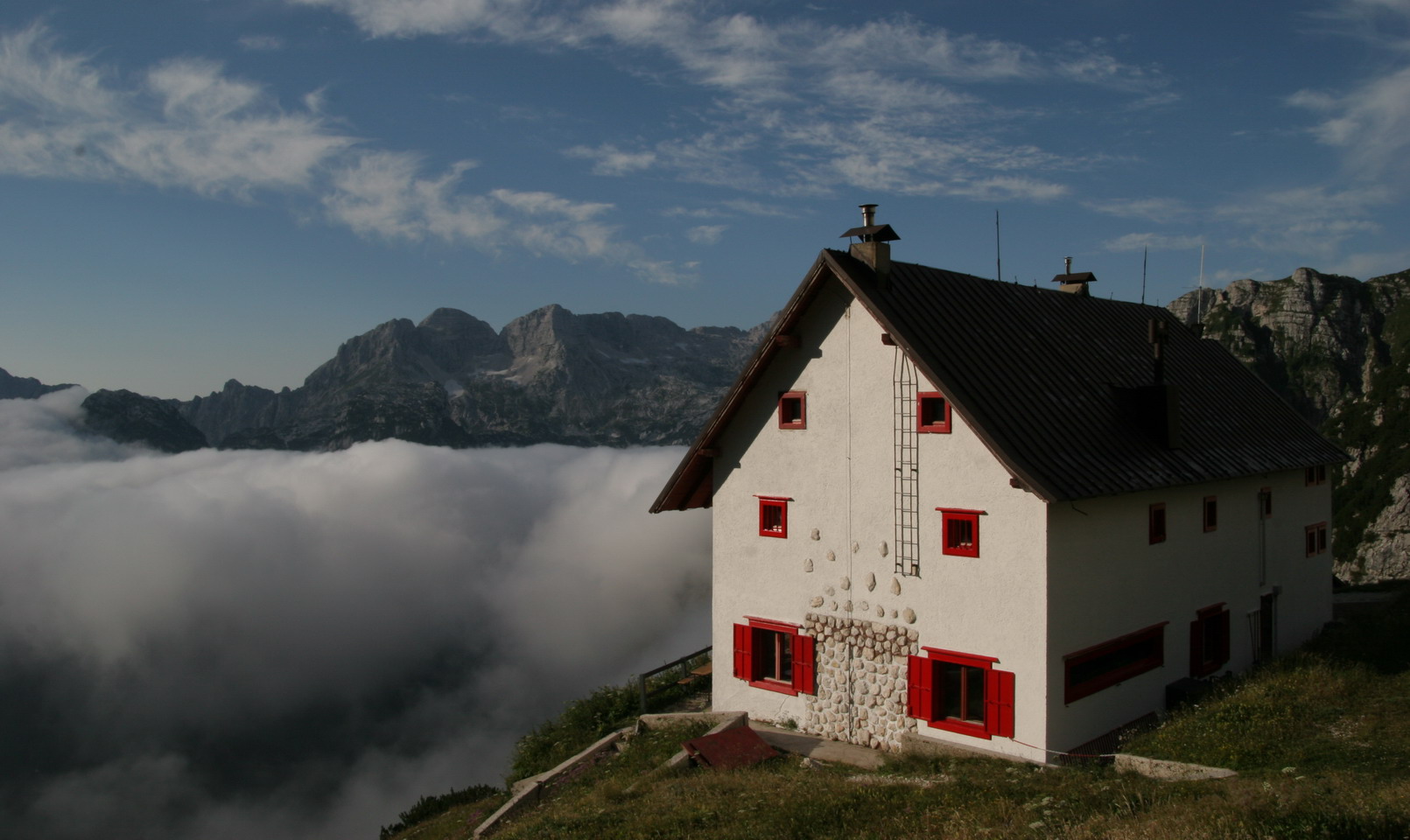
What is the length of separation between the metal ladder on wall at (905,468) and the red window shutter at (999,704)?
2708 mm

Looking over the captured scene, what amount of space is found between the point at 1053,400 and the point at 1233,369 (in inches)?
465

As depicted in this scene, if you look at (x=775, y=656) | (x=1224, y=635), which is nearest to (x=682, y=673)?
(x=775, y=656)

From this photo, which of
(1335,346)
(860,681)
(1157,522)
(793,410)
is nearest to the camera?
(1157,522)

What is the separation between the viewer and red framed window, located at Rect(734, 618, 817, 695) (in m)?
22.2

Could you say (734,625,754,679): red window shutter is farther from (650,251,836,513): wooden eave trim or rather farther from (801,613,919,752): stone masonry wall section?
(650,251,836,513): wooden eave trim

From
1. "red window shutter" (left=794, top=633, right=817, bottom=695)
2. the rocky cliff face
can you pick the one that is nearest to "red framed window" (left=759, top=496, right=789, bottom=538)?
"red window shutter" (left=794, top=633, right=817, bottom=695)

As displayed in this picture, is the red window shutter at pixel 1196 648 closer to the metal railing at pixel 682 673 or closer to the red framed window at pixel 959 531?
the red framed window at pixel 959 531

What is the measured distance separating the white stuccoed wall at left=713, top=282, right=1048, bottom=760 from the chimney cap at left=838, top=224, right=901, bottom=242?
1361 mm

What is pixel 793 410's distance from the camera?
22.7 metres

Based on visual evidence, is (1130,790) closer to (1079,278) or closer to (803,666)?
(803,666)

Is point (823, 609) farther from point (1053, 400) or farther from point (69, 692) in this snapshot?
point (69, 692)

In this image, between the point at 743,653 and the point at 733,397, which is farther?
the point at 743,653

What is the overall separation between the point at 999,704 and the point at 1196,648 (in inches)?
290

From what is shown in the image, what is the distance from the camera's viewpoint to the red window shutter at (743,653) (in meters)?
23.4
